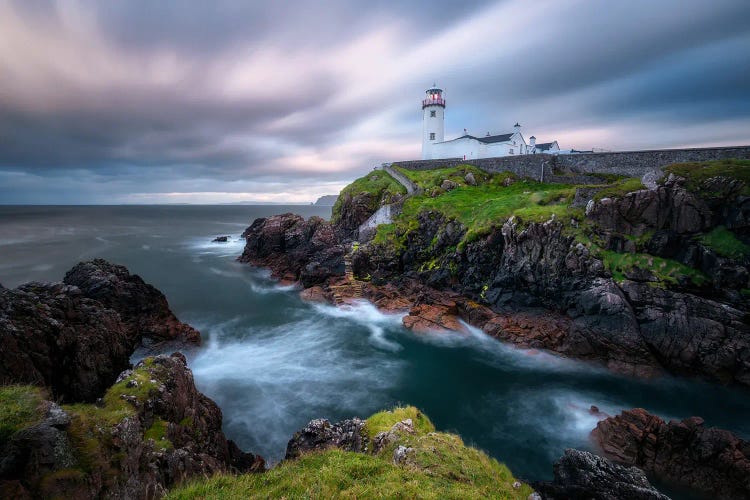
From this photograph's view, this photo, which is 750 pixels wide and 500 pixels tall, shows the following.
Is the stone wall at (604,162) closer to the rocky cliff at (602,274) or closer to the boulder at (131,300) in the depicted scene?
the rocky cliff at (602,274)

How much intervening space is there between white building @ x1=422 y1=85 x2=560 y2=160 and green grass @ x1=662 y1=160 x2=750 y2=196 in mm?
31031

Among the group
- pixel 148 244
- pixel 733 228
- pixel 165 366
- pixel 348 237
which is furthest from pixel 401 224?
pixel 148 244

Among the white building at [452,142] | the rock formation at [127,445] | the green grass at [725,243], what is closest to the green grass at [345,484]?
the rock formation at [127,445]

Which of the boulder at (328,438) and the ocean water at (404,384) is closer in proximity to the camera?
the boulder at (328,438)

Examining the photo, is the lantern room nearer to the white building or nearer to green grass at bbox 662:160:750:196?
the white building

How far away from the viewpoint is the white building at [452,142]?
54781mm

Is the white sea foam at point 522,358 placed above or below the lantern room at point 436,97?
below

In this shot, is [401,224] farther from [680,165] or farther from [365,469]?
[365,469]

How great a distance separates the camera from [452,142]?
56.2m

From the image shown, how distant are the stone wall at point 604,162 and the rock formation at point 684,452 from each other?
18.9 meters

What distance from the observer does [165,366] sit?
11992mm

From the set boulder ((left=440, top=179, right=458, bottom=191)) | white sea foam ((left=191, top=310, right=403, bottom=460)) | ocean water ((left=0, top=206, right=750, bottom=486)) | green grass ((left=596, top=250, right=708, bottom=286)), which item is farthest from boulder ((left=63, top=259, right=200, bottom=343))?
boulder ((left=440, top=179, right=458, bottom=191))

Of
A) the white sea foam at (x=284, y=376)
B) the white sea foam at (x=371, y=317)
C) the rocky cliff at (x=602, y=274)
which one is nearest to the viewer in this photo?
the white sea foam at (x=284, y=376)

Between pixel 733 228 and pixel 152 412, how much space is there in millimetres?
31895
